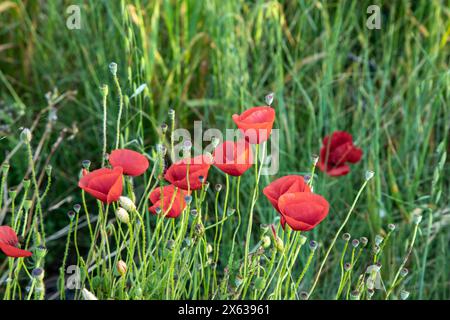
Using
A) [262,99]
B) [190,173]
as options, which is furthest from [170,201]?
[262,99]

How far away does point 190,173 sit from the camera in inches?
39.7

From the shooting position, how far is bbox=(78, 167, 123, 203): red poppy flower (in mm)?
964

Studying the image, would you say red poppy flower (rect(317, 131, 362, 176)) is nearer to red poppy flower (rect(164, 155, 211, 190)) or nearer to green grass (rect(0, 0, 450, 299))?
green grass (rect(0, 0, 450, 299))

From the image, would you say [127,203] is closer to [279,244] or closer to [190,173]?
[190,173]

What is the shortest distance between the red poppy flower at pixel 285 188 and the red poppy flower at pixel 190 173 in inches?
3.5

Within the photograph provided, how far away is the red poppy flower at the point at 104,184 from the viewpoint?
964mm

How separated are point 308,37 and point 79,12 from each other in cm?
64

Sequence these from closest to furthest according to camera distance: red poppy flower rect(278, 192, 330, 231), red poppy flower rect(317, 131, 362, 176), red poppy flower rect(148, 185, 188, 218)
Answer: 1. red poppy flower rect(278, 192, 330, 231)
2. red poppy flower rect(148, 185, 188, 218)
3. red poppy flower rect(317, 131, 362, 176)

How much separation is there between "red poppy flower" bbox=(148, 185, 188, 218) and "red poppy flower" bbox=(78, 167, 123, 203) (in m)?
0.08

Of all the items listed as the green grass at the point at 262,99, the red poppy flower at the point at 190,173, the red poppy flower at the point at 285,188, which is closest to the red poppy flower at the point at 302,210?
the red poppy flower at the point at 285,188

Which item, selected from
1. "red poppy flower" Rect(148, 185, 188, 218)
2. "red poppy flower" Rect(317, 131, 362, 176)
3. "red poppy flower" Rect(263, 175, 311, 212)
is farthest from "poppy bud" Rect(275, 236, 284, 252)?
"red poppy flower" Rect(317, 131, 362, 176)
